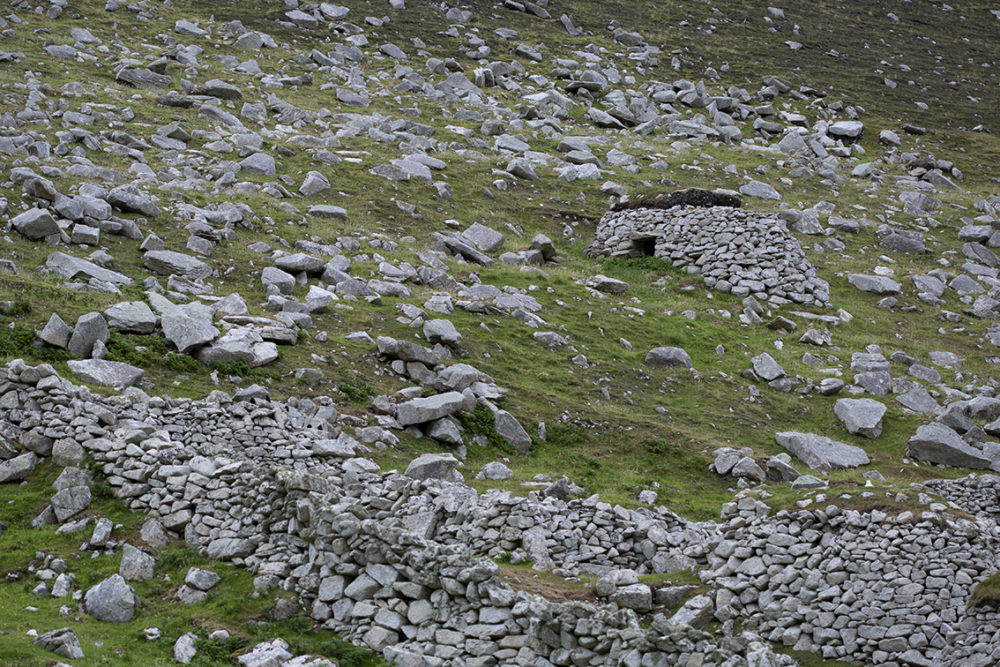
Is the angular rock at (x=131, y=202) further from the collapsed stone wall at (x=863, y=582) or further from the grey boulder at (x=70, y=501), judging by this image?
the collapsed stone wall at (x=863, y=582)

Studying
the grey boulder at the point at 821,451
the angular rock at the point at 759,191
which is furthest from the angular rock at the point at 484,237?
the angular rock at the point at 759,191

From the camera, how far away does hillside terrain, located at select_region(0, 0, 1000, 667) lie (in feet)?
38.3

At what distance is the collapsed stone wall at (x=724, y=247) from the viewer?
2908 centimetres

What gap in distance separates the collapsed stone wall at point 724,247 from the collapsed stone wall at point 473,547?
51.7 ft

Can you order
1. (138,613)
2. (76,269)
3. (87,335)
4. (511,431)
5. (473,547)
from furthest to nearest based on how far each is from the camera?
(76,269) → (511,431) → (87,335) → (473,547) → (138,613)

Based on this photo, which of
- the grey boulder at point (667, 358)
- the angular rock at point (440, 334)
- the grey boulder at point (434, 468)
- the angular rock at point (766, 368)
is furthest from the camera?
the angular rock at point (766, 368)

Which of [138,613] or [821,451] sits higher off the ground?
[138,613]

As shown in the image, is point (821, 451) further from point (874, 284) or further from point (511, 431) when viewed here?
point (874, 284)

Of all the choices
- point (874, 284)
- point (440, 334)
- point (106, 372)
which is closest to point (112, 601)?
point (106, 372)

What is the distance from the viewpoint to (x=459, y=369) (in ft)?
62.6

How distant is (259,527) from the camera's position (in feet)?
42.8

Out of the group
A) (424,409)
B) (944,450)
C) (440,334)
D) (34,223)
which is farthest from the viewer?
(34,223)

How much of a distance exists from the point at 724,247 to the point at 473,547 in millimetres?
19140

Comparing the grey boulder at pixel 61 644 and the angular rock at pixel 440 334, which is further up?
the grey boulder at pixel 61 644
